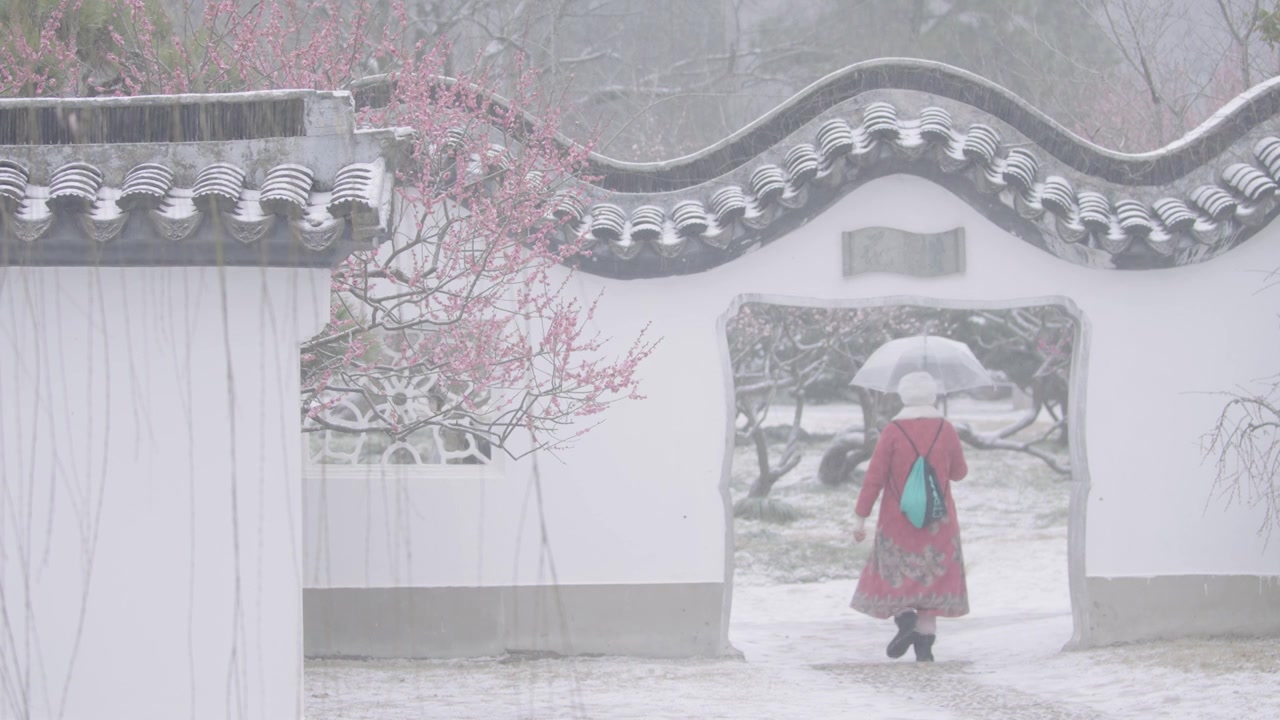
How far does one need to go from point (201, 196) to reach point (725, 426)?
12.0 ft

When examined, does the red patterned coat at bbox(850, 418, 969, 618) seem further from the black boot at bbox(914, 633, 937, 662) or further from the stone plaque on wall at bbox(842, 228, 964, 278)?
the stone plaque on wall at bbox(842, 228, 964, 278)

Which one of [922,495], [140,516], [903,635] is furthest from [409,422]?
[903,635]

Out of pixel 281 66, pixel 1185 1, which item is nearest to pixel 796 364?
pixel 1185 1

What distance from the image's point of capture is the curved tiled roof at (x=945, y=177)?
23.2 feet

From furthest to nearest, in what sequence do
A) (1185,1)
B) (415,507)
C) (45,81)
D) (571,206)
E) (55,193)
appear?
(1185,1), (415,507), (571,206), (45,81), (55,193)

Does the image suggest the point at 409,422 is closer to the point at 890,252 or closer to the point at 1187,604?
the point at 890,252

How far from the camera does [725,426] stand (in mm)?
7289

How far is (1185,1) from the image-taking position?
41.5 ft

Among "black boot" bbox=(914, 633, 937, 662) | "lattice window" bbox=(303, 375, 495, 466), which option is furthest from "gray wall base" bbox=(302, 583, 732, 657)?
"black boot" bbox=(914, 633, 937, 662)

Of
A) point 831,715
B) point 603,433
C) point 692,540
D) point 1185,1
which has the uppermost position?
point 1185,1

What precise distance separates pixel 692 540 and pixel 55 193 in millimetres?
3881

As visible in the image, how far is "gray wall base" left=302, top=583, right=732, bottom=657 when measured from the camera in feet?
23.3

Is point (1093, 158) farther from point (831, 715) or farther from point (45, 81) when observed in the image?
point (45, 81)

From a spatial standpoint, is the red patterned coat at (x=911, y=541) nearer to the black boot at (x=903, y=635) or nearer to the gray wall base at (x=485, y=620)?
the black boot at (x=903, y=635)
